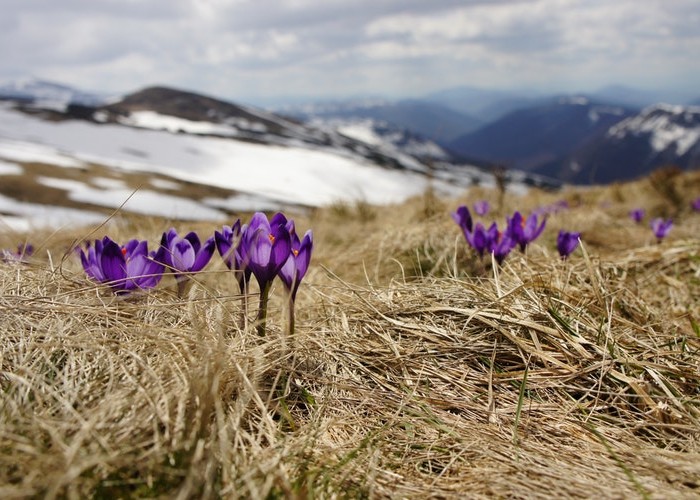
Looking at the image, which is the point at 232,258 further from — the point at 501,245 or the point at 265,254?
the point at 501,245

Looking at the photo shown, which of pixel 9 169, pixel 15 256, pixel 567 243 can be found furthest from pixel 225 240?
pixel 9 169

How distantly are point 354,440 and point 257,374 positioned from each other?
0.34 metres

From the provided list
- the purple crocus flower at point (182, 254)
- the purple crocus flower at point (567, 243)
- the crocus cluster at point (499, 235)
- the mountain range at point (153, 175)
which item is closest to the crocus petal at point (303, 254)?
the purple crocus flower at point (182, 254)

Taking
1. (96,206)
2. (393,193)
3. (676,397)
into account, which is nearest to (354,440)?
(676,397)

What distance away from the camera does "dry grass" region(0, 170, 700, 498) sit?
1161mm

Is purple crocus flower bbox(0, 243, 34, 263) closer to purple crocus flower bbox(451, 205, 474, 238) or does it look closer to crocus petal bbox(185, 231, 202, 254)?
crocus petal bbox(185, 231, 202, 254)

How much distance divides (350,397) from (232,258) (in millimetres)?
666

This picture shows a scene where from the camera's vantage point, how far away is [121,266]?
196 centimetres

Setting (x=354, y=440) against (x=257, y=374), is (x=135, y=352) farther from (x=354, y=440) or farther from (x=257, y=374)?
(x=354, y=440)

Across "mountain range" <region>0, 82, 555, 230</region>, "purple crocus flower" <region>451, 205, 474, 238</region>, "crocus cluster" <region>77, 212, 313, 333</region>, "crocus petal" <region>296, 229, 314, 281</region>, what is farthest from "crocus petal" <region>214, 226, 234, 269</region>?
"purple crocus flower" <region>451, 205, 474, 238</region>

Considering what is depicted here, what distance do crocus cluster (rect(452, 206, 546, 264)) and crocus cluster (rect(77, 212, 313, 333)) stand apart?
120cm

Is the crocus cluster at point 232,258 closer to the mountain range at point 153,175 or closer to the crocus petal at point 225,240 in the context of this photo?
the crocus petal at point 225,240

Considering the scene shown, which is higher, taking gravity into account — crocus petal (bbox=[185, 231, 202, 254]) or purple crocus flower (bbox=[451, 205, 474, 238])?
purple crocus flower (bbox=[451, 205, 474, 238])

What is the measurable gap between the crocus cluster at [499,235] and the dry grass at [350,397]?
0.51 meters
